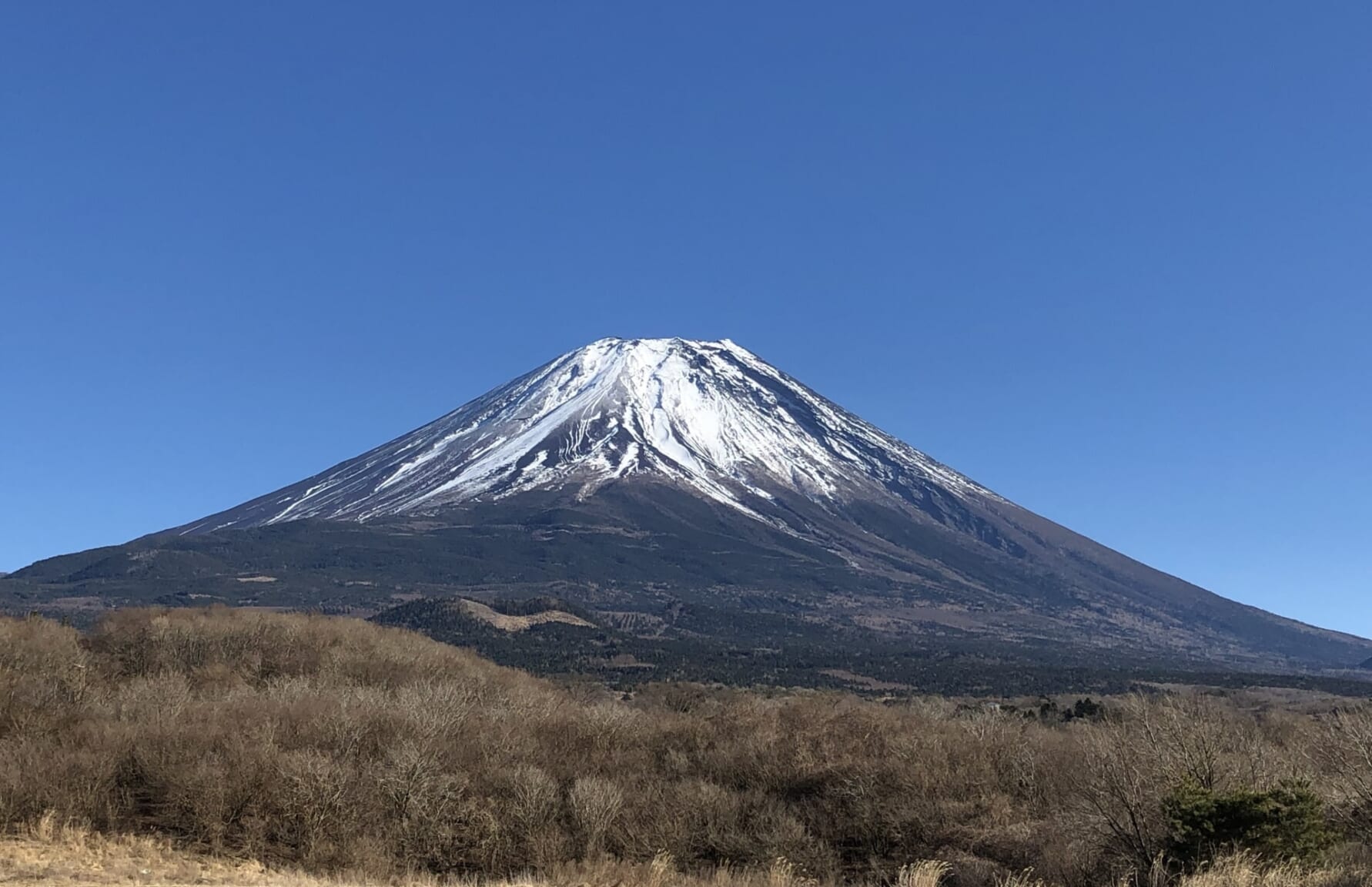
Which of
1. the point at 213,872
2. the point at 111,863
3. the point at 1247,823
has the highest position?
the point at 1247,823

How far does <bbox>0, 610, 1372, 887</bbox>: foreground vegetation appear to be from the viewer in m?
21.9

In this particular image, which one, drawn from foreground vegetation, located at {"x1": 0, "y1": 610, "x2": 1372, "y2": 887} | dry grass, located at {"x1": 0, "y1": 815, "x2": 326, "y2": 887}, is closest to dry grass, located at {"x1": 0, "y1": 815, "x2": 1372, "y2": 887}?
dry grass, located at {"x1": 0, "y1": 815, "x2": 326, "y2": 887}

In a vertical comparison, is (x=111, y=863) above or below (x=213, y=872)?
above

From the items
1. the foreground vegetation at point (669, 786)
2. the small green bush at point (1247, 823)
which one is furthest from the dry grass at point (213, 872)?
the small green bush at point (1247, 823)

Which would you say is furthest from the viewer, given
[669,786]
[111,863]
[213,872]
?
[669,786]

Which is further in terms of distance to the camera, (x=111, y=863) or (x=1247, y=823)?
(x=111, y=863)

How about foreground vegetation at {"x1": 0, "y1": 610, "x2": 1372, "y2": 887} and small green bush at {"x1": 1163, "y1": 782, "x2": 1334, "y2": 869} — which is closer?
small green bush at {"x1": 1163, "y1": 782, "x2": 1334, "y2": 869}

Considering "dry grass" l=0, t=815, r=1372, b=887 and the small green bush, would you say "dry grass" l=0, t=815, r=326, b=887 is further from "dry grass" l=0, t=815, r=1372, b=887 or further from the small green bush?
the small green bush

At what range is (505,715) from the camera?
37.6 meters

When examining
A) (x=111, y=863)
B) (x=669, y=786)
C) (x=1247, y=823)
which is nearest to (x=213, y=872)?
(x=111, y=863)

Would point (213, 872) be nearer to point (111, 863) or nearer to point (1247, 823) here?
point (111, 863)

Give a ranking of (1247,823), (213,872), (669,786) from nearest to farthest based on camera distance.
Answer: (1247,823), (213,872), (669,786)

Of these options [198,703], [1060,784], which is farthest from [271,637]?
[1060,784]

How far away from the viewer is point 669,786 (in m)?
32.6
